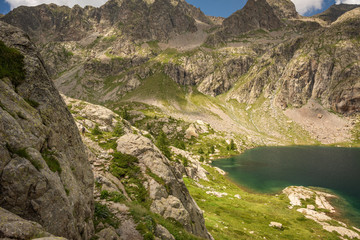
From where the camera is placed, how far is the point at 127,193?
64.1 feet

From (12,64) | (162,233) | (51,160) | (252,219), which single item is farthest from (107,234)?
(252,219)

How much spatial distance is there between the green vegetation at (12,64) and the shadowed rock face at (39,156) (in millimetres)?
241

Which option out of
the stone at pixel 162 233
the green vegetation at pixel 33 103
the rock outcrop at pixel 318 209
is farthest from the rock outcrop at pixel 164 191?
the rock outcrop at pixel 318 209

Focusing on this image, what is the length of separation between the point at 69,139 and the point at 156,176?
12178 millimetres

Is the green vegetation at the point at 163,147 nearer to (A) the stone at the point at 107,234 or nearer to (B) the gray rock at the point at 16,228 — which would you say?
(A) the stone at the point at 107,234

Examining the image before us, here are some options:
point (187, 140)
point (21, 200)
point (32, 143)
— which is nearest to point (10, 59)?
point (32, 143)

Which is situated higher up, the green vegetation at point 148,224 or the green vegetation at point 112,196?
the green vegetation at point 112,196

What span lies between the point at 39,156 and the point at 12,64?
5.99 m

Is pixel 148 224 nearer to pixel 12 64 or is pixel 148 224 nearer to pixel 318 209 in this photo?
pixel 12 64

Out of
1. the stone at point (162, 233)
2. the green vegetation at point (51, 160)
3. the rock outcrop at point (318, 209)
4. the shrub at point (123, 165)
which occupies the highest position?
the green vegetation at point (51, 160)

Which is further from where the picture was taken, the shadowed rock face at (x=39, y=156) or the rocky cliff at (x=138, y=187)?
the rocky cliff at (x=138, y=187)

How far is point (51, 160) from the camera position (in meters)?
9.43

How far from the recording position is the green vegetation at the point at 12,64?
31.9 ft

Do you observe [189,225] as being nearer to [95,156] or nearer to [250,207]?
[95,156]
